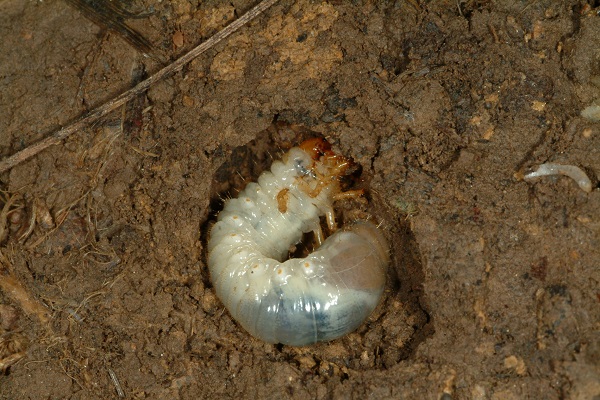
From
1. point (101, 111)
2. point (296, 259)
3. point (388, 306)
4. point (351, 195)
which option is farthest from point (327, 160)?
point (101, 111)

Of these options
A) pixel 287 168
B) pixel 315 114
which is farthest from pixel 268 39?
pixel 287 168

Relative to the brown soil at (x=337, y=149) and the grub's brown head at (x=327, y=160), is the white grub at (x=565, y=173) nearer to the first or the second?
the brown soil at (x=337, y=149)

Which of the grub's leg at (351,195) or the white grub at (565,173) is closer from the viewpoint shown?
the white grub at (565,173)

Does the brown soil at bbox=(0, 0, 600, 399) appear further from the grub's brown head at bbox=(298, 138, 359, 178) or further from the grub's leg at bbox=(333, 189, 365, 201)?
the grub's brown head at bbox=(298, 138, 359, 178)

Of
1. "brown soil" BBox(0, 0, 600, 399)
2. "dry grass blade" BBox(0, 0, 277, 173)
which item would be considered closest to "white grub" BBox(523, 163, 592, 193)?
"brown soil" BBox(0, 0, 600, 399)

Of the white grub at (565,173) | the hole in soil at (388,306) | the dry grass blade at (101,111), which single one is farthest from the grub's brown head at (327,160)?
the white grub at (565,173)

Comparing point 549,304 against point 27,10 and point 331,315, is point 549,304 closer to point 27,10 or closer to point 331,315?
point 331,315
